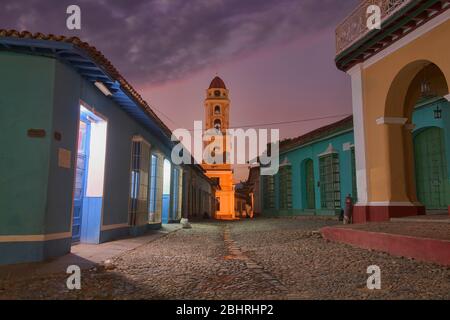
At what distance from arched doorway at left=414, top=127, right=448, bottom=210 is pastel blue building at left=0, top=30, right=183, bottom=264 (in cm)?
867

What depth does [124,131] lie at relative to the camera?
9805 mm

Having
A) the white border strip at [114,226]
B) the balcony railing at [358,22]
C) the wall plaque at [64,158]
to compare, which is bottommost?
the white border strip at [114,226]

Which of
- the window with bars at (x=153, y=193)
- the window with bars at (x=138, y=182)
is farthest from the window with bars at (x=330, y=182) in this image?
the window with bars at (x=138, y=182)

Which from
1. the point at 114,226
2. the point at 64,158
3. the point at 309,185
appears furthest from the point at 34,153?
the point at 309,185

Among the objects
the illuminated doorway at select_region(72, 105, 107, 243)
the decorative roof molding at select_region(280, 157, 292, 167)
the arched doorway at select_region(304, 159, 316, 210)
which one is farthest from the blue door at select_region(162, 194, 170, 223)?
the decorative roof molding at select_region(280, 157, 292, 167)

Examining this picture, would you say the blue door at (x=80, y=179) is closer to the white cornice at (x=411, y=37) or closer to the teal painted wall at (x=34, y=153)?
the teal painted wall at (x=34, y=153)

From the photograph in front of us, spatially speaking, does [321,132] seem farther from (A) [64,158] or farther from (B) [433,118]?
(A) [64,158]

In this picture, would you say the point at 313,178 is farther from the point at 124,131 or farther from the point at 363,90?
the point at 124,131

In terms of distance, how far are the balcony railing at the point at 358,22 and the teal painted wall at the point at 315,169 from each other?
5.81 metres

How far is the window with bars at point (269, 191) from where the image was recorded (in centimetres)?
2420

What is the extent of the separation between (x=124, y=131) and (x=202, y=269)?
18.5 feet

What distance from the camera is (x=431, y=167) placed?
1116 cm

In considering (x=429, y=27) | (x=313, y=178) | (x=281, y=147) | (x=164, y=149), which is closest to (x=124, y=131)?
(x=164, y=149)

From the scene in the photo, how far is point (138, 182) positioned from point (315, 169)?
10.3 metres
